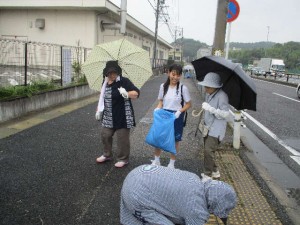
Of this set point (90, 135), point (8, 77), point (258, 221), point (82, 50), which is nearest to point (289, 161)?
point (258, 221)

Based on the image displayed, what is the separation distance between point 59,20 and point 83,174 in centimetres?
1600

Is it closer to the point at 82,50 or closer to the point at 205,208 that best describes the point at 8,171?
the point at 205,208

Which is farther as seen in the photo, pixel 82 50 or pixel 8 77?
pixel 82 50

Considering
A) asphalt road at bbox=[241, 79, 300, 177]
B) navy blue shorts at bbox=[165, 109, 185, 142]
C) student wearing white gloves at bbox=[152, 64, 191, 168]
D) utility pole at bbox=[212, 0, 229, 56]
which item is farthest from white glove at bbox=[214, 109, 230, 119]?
utility pole at bbox=[212, 0, 229, 56]

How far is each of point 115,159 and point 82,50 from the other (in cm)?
955

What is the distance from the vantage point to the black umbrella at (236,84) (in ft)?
13.1

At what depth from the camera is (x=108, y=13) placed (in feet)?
61.6

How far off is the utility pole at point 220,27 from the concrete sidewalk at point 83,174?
2.17 m

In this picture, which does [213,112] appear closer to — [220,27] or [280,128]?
[220,27]

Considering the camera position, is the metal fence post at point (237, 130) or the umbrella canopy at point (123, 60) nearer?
the umbrella canopy at point (123, 60)

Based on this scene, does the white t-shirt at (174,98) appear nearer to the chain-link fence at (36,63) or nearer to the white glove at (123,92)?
the white glove at (123,92)

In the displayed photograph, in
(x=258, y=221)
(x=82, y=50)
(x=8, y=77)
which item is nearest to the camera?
(x=258, y=221)

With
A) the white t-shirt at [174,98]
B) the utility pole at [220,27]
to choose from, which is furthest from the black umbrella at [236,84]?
the utility pole at [220,27]

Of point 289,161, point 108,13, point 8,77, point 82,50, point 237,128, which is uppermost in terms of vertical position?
point 108,13
